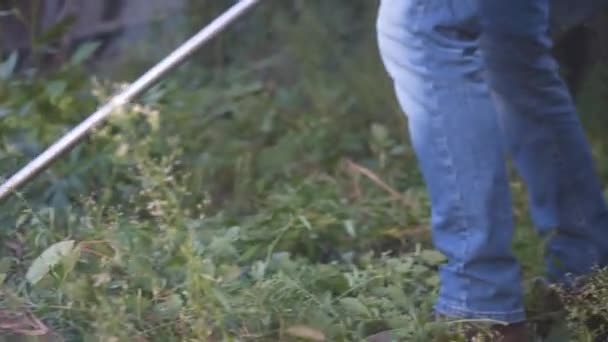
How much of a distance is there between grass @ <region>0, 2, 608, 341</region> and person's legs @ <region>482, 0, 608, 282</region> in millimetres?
142

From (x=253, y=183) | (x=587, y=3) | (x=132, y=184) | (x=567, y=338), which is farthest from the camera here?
(x=253, y=183)

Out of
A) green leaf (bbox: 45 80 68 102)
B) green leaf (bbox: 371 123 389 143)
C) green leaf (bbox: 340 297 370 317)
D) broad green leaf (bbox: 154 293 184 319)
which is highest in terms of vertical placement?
green leaf (bbox: 45 80 68 102)

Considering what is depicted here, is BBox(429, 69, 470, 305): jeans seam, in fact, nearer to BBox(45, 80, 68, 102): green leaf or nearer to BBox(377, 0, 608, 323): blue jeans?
BBox(377, 0, 608, 323): blue jeans

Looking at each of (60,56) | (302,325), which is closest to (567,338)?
(302,325)

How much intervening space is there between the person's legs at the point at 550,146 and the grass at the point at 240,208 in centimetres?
14

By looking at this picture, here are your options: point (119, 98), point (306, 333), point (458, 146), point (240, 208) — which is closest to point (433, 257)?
point (458, 146)

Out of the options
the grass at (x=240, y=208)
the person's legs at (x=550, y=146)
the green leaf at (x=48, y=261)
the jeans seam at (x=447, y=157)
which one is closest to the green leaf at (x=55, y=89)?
the grass at (x=240, y=208)

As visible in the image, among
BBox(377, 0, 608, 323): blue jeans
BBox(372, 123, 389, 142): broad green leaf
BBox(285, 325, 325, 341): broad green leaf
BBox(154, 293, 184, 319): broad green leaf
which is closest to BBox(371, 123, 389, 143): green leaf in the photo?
BBox(372, 123, 389, 142): broad green leaf

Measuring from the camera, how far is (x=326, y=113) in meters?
3.81

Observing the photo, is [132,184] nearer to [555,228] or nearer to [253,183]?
[253,183]

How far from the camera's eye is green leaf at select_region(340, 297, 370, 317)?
7.44ft

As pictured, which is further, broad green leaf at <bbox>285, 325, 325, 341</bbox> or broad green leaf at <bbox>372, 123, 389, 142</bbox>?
broad green leaf at <bbox>372, 123, 389, 142</bbox>

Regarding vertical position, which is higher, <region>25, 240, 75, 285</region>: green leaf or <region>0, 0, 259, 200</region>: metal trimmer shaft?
<region>0, 0, 259, 200</region>: metal trimmer shaft

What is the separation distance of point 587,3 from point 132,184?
1052 mm
